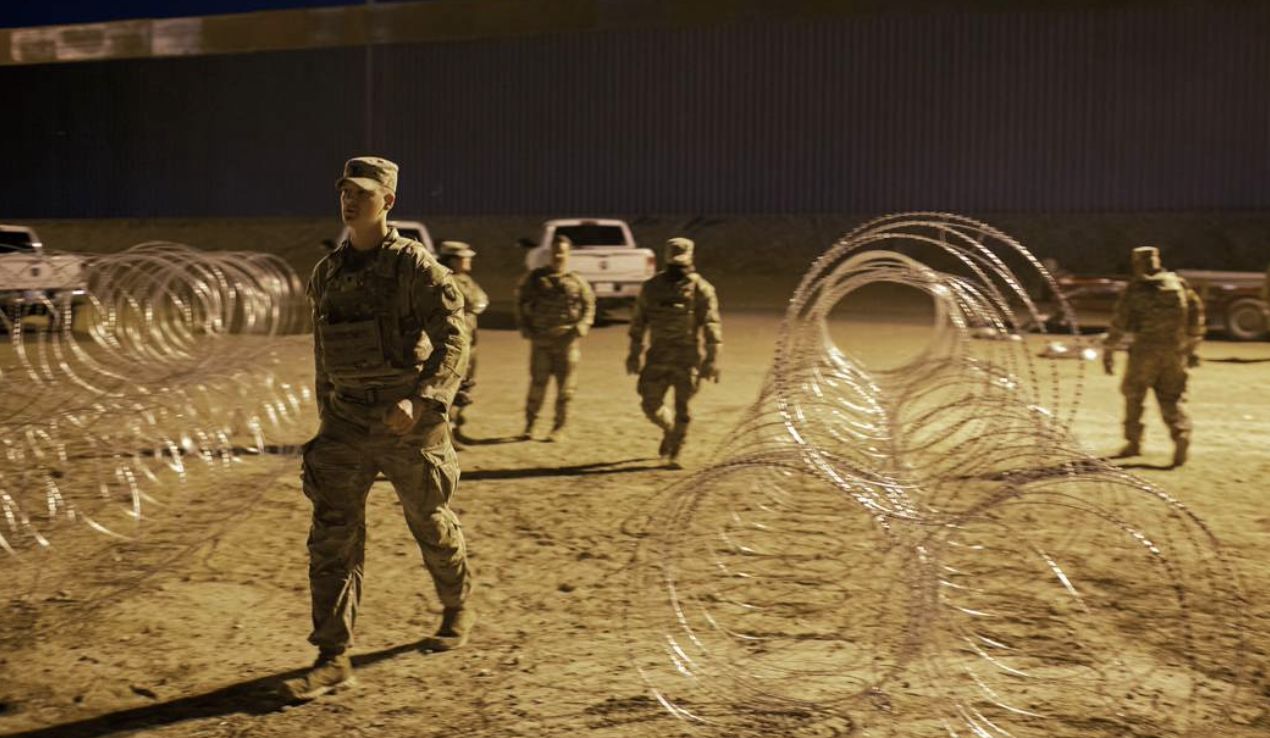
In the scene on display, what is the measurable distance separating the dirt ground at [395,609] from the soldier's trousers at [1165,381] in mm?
364

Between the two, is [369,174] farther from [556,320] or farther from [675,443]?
[556,320]

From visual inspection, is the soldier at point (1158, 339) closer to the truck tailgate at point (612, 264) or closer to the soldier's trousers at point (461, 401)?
the soldier's trousers at point (461, 401)

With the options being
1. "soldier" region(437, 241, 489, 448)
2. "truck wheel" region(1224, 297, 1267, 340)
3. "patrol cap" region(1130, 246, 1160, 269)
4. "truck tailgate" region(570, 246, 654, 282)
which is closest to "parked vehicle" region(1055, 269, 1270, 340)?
"truck wheel" region(1224, 297, 1267, 340)

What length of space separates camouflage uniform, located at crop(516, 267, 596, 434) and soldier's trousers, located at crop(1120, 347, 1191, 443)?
417cm

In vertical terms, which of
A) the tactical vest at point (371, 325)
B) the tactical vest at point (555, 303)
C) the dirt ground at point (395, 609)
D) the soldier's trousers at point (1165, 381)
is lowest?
the dirt ground at point (395, 609)

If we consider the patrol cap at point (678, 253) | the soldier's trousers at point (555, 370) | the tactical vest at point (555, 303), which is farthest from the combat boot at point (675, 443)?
the tactical vest at point (555, 303)

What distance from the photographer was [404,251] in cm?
525

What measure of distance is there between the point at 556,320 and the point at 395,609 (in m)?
4.68

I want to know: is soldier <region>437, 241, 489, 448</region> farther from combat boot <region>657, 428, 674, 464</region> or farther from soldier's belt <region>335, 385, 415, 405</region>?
soldier's belt <region>335, 385, 415, 405</region>

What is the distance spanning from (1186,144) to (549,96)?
53.2 feet

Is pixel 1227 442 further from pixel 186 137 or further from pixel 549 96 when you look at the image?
pixel 186 137

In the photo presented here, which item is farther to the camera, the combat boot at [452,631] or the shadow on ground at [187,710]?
the combat boot at [452,631]

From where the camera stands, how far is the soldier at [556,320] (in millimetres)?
10711

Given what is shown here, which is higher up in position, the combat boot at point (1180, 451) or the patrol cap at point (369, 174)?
the patrol cap at point (369, 174)
